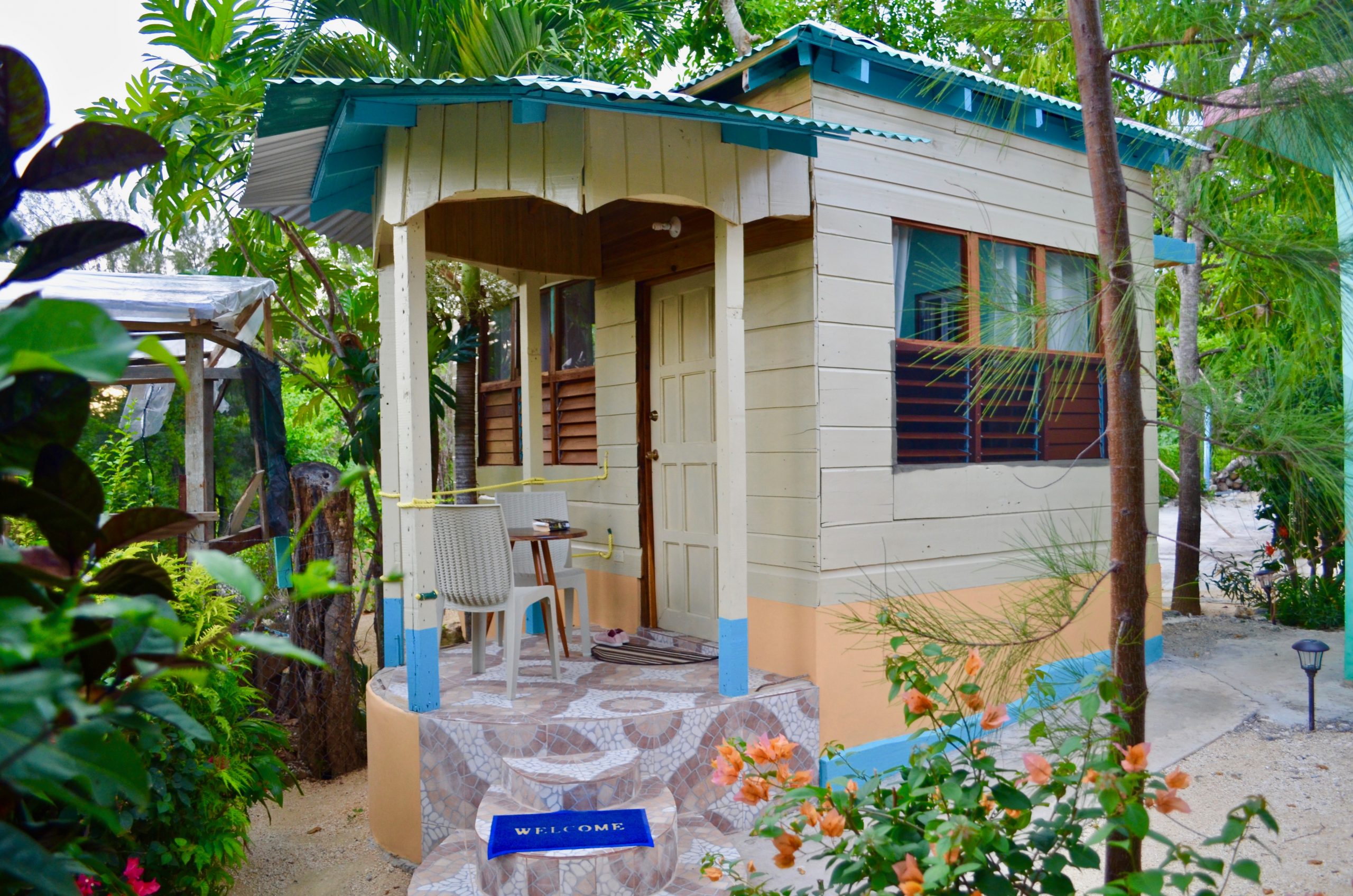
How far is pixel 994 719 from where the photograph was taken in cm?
175

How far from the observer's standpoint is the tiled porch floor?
12.6 ft

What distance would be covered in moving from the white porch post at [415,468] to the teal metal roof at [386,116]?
0.49 metres

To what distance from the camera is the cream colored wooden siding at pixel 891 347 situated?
4.54 meters

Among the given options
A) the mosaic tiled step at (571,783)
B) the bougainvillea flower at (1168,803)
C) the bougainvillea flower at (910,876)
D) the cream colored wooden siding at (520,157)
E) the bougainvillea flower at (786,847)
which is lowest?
the mosaic tiled step at (571,783)

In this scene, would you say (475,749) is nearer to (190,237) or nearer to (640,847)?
(640,847)

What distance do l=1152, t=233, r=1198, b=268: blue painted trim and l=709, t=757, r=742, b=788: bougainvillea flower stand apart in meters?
5.60

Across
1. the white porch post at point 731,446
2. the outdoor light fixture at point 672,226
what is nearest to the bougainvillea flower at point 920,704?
the white porch post at point 731,446

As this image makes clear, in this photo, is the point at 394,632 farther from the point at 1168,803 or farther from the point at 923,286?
the point at 1168,803

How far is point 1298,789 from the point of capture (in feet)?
14.1

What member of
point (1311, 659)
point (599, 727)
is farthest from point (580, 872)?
point (1311, 659)

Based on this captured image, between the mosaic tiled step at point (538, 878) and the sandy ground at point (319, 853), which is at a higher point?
the mosaic tiled step at point (538, 878)

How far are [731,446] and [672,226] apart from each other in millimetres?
1523

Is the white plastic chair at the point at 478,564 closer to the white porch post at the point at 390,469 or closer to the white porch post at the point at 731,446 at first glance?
the white porch post at the point at 390,469

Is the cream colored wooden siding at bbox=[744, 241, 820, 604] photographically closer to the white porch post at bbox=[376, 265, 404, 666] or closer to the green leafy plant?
the white porch post at bbox=[376, 265, 404, 666]
